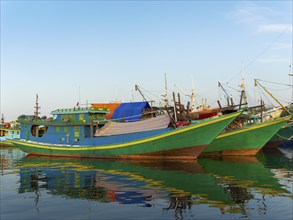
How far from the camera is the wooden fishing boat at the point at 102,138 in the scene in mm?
26023

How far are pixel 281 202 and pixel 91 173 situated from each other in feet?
41.4

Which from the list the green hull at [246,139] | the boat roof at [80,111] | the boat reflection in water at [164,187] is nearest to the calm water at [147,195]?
the boat reflection in water at [164,187]

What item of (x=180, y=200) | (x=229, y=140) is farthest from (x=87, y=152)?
(x=180, y=200)

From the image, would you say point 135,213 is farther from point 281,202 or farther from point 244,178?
point 244,178

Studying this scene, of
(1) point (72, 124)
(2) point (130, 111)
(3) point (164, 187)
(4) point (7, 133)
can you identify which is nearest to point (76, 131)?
(1) point (72, 124)

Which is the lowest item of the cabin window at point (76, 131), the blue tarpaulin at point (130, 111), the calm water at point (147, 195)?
the calm water at point (147, 195)

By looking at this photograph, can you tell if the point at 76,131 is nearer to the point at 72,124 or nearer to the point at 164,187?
the point at 72,124

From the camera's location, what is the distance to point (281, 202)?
1187 centimetres

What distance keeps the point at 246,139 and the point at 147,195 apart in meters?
22.2

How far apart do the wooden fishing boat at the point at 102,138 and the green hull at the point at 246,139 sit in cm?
680

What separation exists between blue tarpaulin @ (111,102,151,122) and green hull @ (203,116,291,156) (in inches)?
349

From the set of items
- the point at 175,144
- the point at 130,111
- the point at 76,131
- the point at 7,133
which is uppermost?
the point at 130,111

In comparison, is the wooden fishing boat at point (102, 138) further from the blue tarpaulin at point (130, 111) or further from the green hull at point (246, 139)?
the green hull at point (246, 139)

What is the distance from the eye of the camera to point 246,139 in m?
32.9
